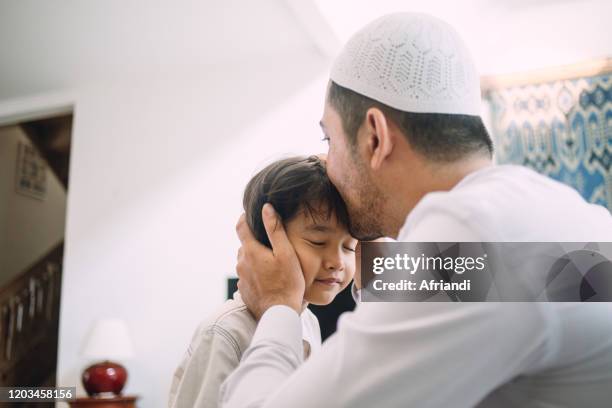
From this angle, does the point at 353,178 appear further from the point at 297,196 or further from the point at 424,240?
the point at 424,240

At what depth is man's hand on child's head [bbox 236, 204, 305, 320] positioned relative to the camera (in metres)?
0.87

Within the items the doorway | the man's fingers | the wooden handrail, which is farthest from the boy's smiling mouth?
the wooden handrail

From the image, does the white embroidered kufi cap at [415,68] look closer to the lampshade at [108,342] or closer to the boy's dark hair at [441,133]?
the boy's dark hair at [441,133]

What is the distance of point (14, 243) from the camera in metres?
4.79

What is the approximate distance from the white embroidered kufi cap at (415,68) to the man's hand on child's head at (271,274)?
26 cm

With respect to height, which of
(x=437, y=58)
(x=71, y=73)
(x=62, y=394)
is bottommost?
(x=62, y=394)

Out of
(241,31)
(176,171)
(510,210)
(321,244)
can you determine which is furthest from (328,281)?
(241,31)

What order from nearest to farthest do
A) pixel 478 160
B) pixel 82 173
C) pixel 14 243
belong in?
pixel 478 160
pixel 82 173
pixel 14 243

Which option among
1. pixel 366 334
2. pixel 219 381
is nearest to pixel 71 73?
pixel 219 381

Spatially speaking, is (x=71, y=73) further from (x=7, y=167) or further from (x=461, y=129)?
(x=461, y=129)

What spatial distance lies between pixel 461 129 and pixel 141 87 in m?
1.98

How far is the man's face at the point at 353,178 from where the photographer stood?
2.84ft

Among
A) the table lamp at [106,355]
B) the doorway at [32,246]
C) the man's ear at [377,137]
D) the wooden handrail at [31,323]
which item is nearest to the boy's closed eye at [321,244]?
the man's ear at [377,137]

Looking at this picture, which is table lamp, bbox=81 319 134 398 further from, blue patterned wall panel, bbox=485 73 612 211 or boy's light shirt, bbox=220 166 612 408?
boy's light shirt, bbox=220 166 612 408
